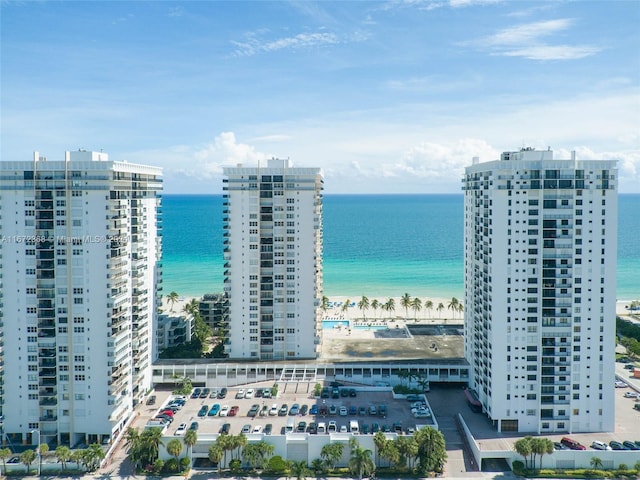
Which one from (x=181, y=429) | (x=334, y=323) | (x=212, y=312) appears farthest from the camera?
(x=334, y=323)

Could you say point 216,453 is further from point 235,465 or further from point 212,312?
point 212,312

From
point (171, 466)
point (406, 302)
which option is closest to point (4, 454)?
point (171, 466)

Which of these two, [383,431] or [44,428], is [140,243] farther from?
[383,431]

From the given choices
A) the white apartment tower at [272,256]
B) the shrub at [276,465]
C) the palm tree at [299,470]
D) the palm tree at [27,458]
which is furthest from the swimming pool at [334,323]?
the palm tree at [27,458]

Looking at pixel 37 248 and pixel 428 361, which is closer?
pixel 37 248

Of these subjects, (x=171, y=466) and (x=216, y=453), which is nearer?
(x=216, y=453)

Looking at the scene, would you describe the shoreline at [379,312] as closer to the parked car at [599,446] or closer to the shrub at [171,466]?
the parked car at [599,446]

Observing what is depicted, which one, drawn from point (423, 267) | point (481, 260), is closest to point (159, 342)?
point (481, 260)
